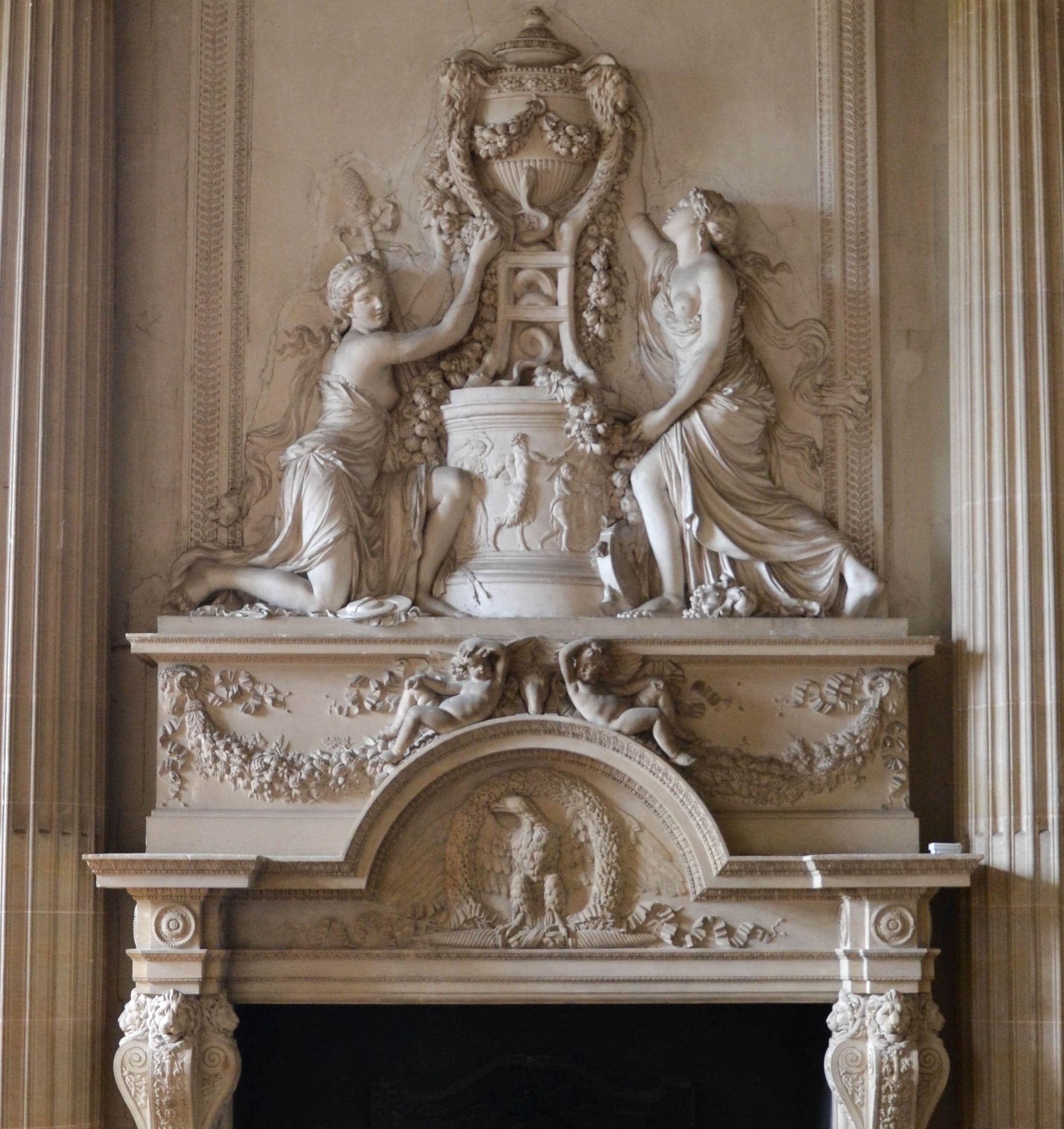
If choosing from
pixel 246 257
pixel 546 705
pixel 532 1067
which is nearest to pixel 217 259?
pixel 246 257

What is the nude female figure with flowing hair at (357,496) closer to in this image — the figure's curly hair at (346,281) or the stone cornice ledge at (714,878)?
the figure's curly hair at (346,281)

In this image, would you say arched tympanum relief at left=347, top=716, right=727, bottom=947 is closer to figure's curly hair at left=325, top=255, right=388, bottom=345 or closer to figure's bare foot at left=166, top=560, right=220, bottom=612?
figure's bare foot at left=166, top=560, right=220, bottom=612

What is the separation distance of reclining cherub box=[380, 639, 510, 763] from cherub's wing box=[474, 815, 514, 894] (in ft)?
1.37

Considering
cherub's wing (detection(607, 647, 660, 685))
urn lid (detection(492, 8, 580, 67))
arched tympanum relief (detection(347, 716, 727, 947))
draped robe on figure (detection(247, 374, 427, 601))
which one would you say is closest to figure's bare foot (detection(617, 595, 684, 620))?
cherub's wing (detection(607, 647, 660, 685))

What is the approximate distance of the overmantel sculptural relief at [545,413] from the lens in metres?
7.29

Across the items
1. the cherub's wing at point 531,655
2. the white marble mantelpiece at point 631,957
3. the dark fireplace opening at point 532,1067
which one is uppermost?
the cherub's wing at point 531,655

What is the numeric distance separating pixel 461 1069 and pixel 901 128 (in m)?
4.28

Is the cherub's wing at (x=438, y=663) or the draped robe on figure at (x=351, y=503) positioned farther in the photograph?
the draped robe on figure at (x=351, y=503)

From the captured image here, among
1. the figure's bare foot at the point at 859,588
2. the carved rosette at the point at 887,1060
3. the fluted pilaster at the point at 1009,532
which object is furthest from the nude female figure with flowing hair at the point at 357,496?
the carved rosette at the point at 887,1060

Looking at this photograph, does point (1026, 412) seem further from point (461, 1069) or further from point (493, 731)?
point (461, 1069)

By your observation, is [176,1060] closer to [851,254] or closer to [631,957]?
[631,957]

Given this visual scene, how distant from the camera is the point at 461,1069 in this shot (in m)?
7.14

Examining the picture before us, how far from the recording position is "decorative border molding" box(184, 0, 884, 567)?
745cm

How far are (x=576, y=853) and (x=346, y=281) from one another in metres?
2.45
